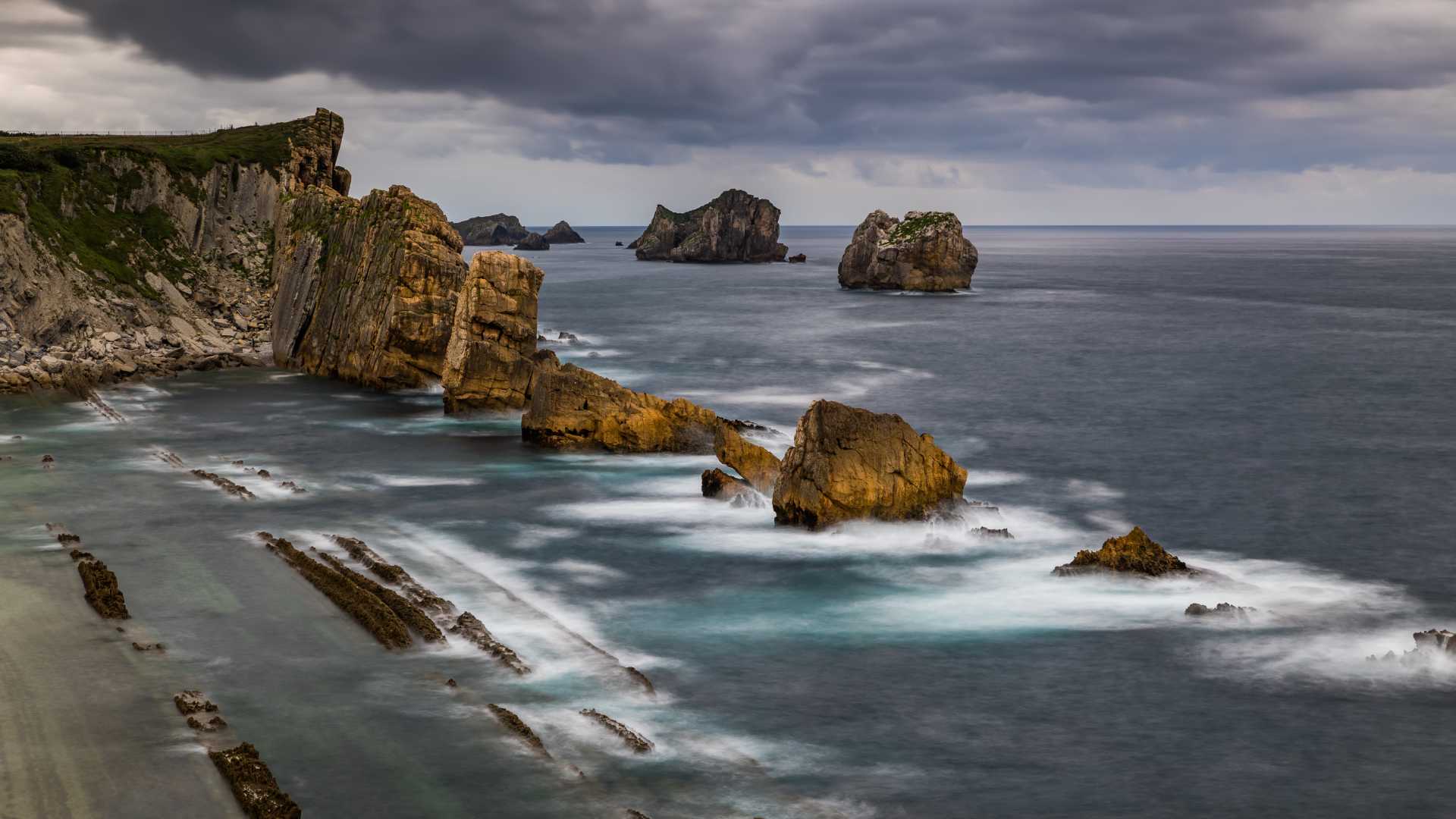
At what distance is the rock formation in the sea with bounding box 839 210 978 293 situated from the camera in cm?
15800

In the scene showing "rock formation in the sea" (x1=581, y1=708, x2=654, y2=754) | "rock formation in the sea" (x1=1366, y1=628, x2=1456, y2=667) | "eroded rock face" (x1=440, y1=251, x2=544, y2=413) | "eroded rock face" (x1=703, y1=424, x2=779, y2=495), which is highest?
"eroded rock face" (x1=440, y1=251, x2=544, y2=413)

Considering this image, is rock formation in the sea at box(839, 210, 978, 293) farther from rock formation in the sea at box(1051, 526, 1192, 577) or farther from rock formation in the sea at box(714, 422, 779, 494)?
rock formation in the sea at box(1051, 526, 1192, 577)

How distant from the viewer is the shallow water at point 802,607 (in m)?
22.3

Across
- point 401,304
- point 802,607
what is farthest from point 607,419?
point 802,607

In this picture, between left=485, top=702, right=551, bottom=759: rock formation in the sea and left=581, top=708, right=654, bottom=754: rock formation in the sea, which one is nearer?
left=485, top=702, right=551, bottom=759: rock formation in the sea

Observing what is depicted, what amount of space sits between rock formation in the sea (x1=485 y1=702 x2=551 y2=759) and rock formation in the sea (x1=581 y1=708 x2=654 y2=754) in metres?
1.23

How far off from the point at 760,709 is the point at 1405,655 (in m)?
14.8

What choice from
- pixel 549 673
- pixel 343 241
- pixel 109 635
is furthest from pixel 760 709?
pixel 343 241

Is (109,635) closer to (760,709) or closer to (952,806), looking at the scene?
(760,709)

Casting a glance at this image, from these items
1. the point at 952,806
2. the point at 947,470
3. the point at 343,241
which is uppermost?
the point at 343,241

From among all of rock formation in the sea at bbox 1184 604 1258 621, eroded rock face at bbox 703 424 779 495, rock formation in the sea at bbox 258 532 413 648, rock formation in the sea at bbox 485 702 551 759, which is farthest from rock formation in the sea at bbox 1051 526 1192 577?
rock formation in the sea at bbox 258 532 413 648

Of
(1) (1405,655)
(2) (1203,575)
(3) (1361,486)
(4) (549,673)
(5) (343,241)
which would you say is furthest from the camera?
(5) (343,241)

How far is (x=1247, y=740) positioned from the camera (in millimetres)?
24234

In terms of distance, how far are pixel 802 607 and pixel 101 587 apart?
17.4 meters
